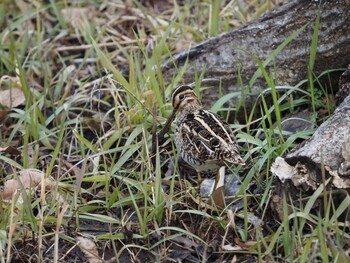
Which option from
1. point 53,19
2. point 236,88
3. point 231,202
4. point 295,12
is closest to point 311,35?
point 295,12

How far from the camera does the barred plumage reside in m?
4.88

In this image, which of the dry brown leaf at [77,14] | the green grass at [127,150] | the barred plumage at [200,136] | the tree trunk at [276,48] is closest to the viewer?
the green grass at [127,150]

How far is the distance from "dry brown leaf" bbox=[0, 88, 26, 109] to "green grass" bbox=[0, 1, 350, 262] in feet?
0.22

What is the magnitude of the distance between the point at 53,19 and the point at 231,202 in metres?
3.39

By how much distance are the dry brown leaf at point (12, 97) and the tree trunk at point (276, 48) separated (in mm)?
1155

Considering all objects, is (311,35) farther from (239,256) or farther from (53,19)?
(53,19)

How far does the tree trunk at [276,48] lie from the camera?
5.60m

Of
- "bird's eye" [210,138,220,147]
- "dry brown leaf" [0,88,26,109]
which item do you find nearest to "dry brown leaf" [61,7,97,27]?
"dry brown leaf" [0,88,26,109]

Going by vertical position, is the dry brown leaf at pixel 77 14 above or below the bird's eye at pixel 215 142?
above

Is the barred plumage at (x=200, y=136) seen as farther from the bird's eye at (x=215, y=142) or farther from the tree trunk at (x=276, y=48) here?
the tree trunk at (x=276, y=48)

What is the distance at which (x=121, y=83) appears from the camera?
5.62m

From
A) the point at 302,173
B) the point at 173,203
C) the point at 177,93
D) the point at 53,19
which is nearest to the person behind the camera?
the point at 302,173

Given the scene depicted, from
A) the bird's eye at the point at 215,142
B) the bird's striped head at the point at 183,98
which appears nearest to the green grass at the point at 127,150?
the bird's striped head at the point at 183,98

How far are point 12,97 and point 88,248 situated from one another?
201 centimetres
